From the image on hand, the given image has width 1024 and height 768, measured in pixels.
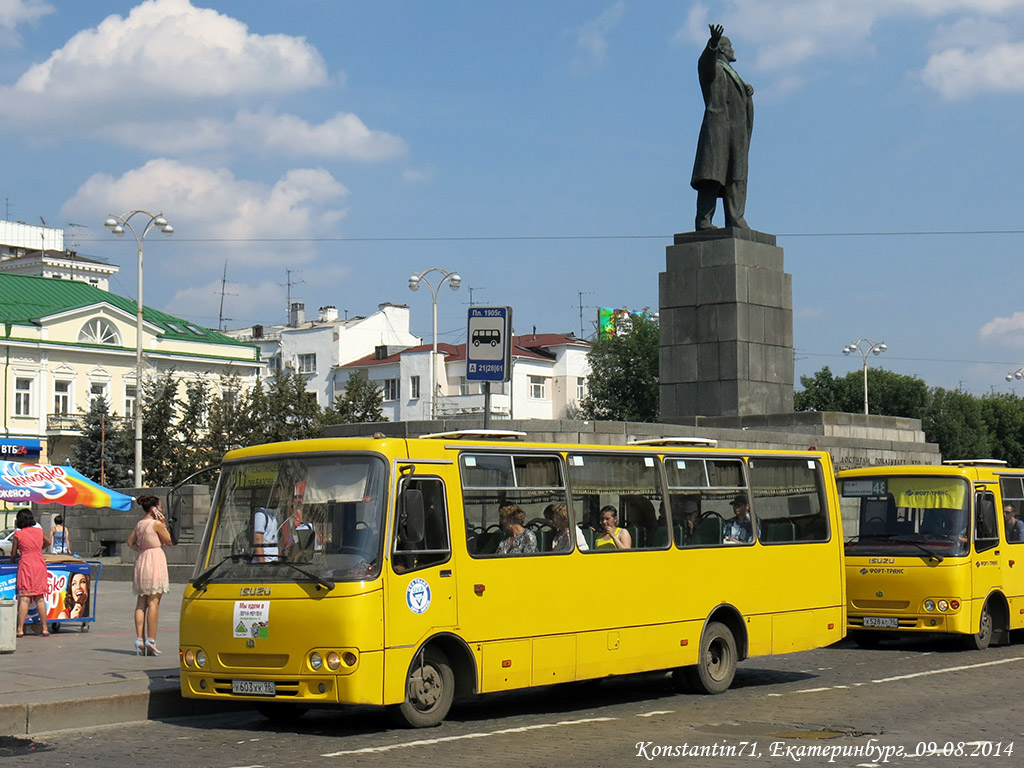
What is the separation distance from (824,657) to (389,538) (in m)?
8.37

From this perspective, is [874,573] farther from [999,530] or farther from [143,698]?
[143,698]

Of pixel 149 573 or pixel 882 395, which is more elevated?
pixel 882 395

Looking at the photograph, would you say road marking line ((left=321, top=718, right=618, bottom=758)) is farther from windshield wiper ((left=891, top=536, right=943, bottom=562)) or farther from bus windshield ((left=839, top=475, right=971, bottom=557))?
bus windshield ((left=839, top=475, right=971, bottom=557))

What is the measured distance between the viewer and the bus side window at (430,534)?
35.9ft

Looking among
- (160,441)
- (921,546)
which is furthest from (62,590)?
(160,441)

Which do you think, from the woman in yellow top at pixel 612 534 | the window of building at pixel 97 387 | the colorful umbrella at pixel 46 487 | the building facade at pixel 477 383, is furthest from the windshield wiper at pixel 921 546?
the building facade at pixel 477 383

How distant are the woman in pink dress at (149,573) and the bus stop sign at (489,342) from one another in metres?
3.60

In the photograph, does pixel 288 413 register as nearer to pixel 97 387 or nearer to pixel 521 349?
pixel 97 387

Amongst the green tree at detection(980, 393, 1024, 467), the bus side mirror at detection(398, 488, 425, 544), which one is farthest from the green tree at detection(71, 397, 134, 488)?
the green tree at detection(980, 393, 1024, 467)

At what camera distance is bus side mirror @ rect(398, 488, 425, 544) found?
1070cm

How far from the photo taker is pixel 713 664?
13.7 m

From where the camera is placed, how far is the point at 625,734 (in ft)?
35.0

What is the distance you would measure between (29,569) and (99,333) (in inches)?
2340

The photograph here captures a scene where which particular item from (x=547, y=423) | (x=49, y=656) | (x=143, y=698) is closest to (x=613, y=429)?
(x=547, y=423)
